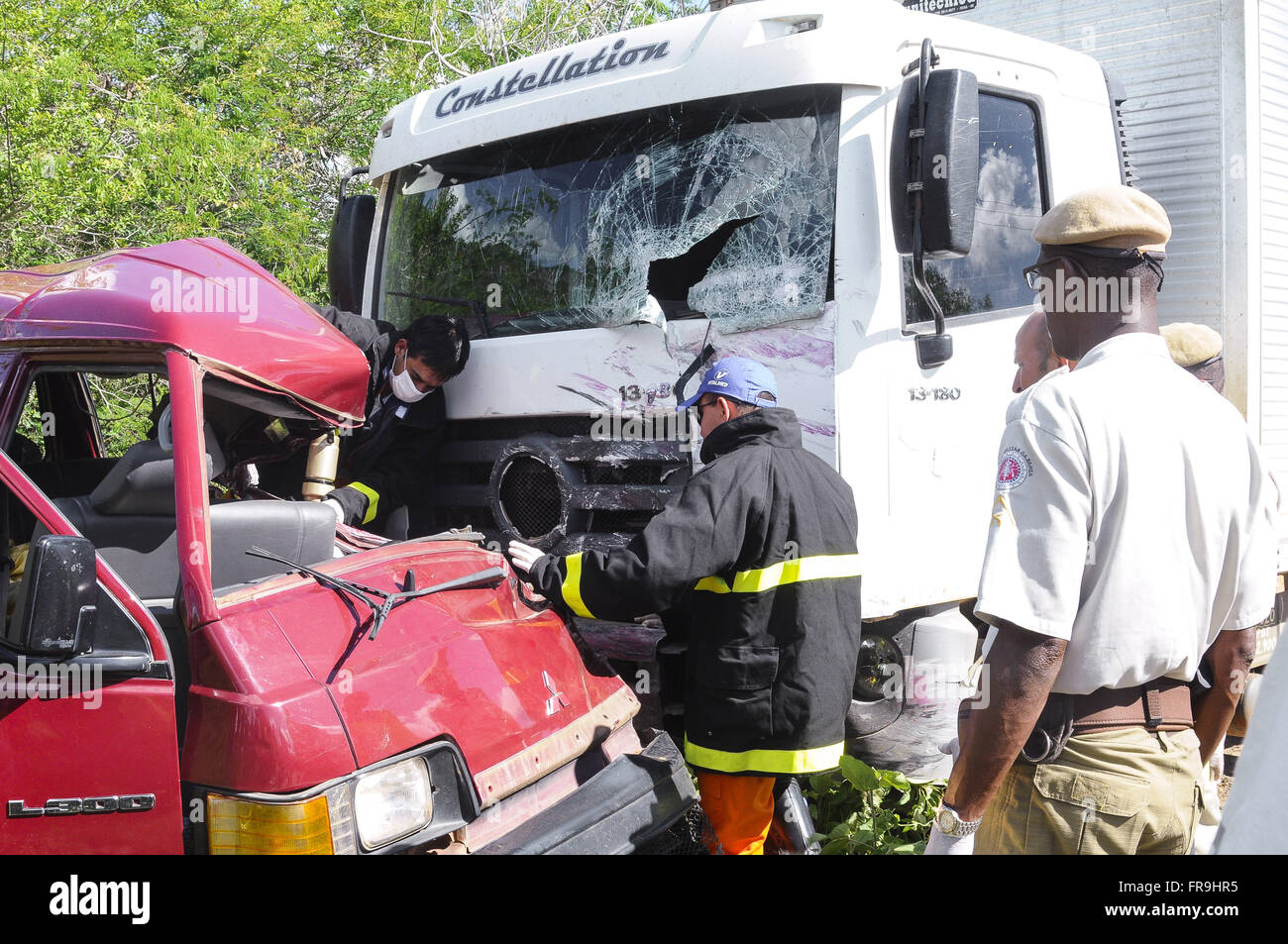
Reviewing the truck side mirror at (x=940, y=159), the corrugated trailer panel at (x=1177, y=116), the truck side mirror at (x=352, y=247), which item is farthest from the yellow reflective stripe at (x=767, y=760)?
the truck side mirror at (x=352, y=247)

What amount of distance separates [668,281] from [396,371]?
1.21 metres

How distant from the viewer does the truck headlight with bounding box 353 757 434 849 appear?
7.22ft

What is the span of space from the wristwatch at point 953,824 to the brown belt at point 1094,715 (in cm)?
17

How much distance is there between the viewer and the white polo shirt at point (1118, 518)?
75.5 inches

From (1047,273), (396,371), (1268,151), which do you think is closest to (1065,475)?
(1047,273)

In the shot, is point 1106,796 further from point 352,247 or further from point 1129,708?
point 352,247

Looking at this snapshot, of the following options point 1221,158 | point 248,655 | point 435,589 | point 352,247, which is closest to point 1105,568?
point 435,589

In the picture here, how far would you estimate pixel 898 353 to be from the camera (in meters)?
3.63

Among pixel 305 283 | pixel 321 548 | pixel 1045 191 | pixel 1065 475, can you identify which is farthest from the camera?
pixel 305 283

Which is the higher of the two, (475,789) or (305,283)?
(305,283)

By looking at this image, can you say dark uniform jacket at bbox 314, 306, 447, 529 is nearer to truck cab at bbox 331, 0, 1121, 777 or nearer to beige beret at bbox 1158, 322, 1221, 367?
truck cab at bbox 331, 0, 1121, 777

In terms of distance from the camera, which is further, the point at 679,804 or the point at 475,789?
the point at 679,804

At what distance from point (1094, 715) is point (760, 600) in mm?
1165
